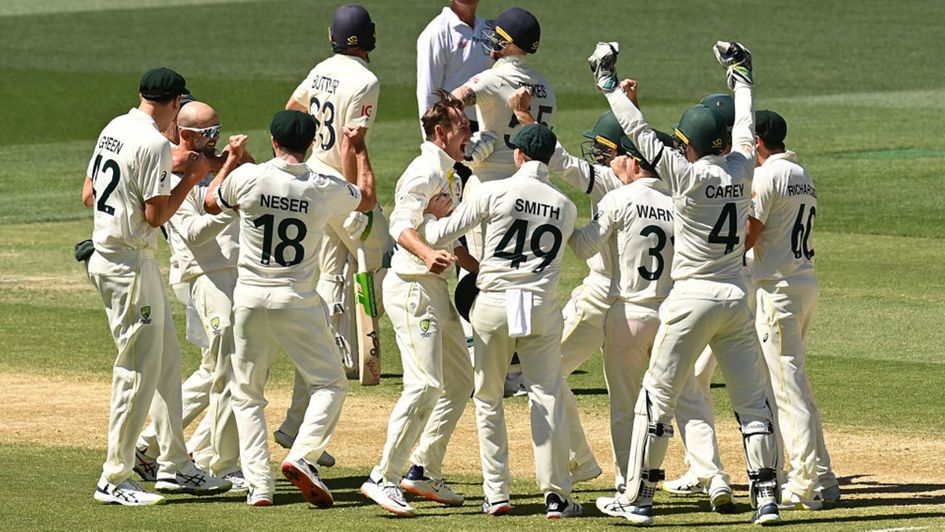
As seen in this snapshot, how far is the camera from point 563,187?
92.1 ft

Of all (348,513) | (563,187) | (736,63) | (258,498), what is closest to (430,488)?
(348,513)

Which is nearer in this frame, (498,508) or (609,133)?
(498,508)

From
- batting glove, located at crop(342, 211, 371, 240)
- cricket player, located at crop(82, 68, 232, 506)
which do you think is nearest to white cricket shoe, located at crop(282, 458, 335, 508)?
cricket player, located at crop(82, 68, 232, 506)

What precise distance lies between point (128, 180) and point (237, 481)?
Result: 2.23 meters

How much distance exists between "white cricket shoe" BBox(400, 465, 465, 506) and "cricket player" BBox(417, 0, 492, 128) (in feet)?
13.8

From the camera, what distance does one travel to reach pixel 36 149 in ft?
113

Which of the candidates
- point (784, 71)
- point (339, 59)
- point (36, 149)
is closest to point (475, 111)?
point (339, 59)

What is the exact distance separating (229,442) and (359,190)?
6.61 ft

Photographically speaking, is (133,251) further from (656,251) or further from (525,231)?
(656,251)

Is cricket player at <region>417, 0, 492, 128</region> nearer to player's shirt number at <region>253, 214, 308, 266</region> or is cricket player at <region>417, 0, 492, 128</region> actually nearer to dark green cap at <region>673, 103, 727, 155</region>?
player's shirt number at <region>253, 214, 308, 266</region>

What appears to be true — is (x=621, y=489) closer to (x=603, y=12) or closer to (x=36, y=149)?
(x=36, y=149)

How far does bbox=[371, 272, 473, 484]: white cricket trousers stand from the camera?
37.1 feet

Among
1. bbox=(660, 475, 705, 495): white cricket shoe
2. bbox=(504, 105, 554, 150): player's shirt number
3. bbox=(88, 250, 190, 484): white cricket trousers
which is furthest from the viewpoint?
bbox=(504, 105, 554, 150): player's shirt number

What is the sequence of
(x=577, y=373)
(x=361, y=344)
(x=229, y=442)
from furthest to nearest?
(x=577, y=373), (x=361, y=344), (x=229, y=442)
